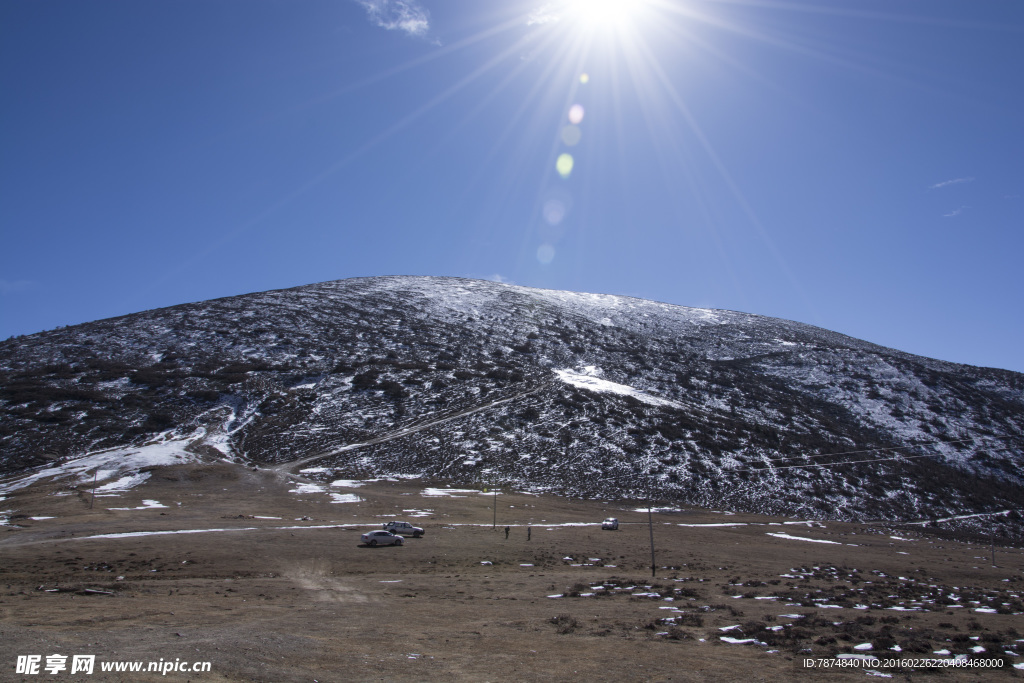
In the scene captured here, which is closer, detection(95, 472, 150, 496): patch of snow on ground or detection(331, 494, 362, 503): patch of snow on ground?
detection(95, 472, 150, 496): patch of snow on ground

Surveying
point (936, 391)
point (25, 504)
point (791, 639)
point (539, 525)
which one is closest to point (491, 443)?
point (539, 525)

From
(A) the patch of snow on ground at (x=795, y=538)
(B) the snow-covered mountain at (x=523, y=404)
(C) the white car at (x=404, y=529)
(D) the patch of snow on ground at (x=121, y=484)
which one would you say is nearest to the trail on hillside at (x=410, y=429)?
(B) the snow-covered mountain at (x=523, y=404)

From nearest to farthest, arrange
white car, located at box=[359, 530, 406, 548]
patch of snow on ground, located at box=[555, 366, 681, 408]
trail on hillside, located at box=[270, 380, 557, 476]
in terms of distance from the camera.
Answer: white car, located at box=[359, 530, 406, 548] < trail on hillside, located at box=[270, 380, 557, 476] < patch of snow on ground, located at box=[555, 366, 681, 408]

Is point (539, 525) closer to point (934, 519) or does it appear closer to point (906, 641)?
point (906, 641)

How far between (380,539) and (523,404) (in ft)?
152

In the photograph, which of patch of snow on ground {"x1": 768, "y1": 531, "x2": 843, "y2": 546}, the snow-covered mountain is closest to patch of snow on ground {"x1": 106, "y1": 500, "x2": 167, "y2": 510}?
the snow-covered mountain

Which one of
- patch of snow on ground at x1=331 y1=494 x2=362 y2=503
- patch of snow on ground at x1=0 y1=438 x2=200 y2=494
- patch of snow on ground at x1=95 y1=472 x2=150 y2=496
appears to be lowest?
patch of snow on ground at x1=331 y1=494 x2=362 y2=503

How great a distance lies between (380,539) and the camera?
3170 centimetres

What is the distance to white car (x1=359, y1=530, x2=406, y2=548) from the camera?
3152 centimetres

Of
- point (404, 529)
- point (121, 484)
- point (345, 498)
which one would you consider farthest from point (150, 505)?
point (404, 529)

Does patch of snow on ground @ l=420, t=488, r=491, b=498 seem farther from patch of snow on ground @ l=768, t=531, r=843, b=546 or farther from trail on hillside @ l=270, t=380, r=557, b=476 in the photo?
patch of snow on ground @ l=768, t=531, r=843, b=546

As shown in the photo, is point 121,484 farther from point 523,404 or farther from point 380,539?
point 523,404

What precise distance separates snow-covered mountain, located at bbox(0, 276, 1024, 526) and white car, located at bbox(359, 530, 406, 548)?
27.1 m

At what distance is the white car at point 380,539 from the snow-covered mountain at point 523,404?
27097 mm
